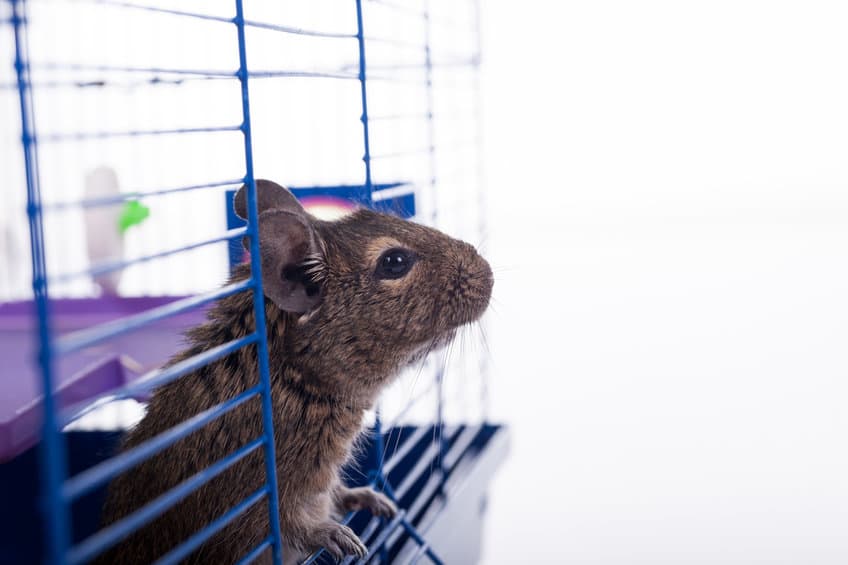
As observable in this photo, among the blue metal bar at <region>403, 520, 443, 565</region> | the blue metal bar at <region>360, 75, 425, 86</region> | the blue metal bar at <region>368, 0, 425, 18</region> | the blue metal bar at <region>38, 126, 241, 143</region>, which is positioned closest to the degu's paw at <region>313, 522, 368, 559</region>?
the blue metal bar at <region>403, 520, 443, 565</region>

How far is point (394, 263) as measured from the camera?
1954 millimetres

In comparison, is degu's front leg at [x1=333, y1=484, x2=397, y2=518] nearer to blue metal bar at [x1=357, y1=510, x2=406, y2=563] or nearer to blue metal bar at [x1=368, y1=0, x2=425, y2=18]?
blue metal bar at [x1=357, y1=510, x2=406, y2=563]

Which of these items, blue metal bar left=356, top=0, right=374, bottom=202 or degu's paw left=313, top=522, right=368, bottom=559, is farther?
blue metal bar left=356, top=0, right=374, bottom=202

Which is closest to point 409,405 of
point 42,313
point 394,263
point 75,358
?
point 394,263

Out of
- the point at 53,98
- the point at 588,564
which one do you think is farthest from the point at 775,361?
the point at 53,98

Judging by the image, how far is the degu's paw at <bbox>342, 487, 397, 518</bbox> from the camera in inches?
84.6

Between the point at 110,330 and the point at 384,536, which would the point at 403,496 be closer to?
the point at 384,536

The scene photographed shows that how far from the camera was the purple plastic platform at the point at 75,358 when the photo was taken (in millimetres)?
2144

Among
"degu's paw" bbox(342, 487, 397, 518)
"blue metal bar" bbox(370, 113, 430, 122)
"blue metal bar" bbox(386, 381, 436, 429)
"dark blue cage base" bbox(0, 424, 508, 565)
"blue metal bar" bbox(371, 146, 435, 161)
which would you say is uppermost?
"blue metal bar" bbox(370, 113, 430, 122)

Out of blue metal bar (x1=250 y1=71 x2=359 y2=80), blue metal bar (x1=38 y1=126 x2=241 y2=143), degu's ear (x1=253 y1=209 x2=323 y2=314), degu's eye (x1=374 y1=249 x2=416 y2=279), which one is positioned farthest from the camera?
degu's eye (x1=374 y1=249 x2=416 y2=279)

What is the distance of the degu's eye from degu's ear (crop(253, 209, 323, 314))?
15cm

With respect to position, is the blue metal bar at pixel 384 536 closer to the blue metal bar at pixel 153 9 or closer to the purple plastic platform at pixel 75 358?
the purple plastic platform at pixel 75 358

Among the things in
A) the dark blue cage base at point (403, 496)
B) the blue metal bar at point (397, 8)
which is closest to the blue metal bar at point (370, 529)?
the dark blue cage base at point (403, 496)

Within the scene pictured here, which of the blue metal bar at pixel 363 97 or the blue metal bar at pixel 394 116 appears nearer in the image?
the blue metal bar at pixel 363 97
